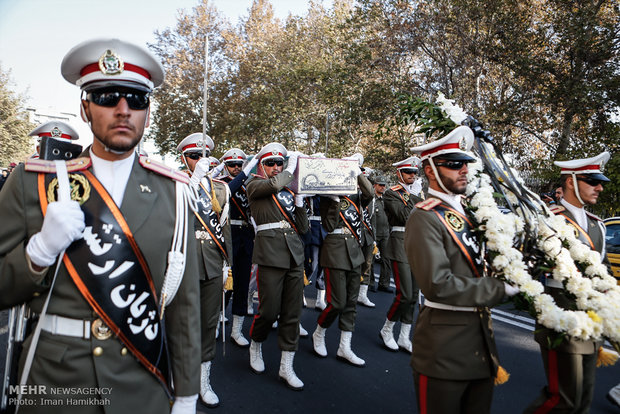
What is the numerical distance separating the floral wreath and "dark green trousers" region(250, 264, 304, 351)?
2153 mm

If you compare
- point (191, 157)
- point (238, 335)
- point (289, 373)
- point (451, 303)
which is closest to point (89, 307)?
point (451, 303)

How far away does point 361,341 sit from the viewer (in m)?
5.59

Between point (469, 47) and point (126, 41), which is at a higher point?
point (469, 47)

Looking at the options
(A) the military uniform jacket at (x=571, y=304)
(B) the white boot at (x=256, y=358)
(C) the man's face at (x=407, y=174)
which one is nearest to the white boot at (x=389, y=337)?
(B) the white boot at (x=256, y=358)

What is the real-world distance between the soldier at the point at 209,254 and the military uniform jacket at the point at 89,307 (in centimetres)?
203

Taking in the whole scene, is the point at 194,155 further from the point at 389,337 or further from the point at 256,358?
the point at 389,337

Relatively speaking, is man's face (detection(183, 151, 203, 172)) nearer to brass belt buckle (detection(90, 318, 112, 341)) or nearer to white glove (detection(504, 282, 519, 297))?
brass belt buckle (detection(90, 318, 112, 341))

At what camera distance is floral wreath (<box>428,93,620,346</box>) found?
92.0 inches

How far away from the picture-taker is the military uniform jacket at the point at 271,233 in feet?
14.2

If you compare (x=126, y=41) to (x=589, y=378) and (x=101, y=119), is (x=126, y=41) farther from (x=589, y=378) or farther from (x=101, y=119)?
(x=589, y=378)

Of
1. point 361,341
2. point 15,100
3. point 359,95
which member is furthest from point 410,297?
point 15,100

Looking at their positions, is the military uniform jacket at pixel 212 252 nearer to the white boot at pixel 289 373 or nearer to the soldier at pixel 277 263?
the soldier at pixel 277 263

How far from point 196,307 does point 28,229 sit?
69 cm

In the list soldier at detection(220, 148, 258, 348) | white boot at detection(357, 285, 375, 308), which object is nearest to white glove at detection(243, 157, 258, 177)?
soldier at detection(220, 148, 258, 348)
